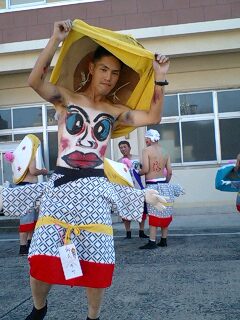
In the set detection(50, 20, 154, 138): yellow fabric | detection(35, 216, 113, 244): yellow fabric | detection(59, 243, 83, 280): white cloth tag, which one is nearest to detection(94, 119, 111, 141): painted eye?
detection(50, 20, 154, 138): yellow fabric

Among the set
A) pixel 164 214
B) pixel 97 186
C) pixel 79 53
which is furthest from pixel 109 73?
pixel 164 214

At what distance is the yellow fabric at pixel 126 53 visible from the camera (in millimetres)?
2482

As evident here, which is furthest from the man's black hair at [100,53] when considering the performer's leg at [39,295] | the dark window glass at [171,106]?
the dark window glass at [171,106]

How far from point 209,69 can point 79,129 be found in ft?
30.2

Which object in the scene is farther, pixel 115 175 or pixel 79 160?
pixel 115 175

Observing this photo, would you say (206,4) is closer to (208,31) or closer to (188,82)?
(208,31)

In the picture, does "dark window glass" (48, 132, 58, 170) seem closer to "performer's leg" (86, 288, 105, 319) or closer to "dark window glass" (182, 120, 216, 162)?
"dark window glass" (182, 120, 216, 162)

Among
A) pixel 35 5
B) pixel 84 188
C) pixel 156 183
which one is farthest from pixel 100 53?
pixel 35 5

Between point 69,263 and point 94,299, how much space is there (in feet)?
1.15

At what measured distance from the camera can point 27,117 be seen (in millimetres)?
12211

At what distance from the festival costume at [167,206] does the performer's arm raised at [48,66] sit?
403cm

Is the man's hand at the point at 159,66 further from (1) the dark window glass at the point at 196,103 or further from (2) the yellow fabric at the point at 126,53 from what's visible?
(1) the dark window glass at the point at 196,103

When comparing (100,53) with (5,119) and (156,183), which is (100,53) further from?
(5,119)

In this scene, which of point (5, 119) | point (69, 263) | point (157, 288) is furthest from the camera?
point (5, 119)
